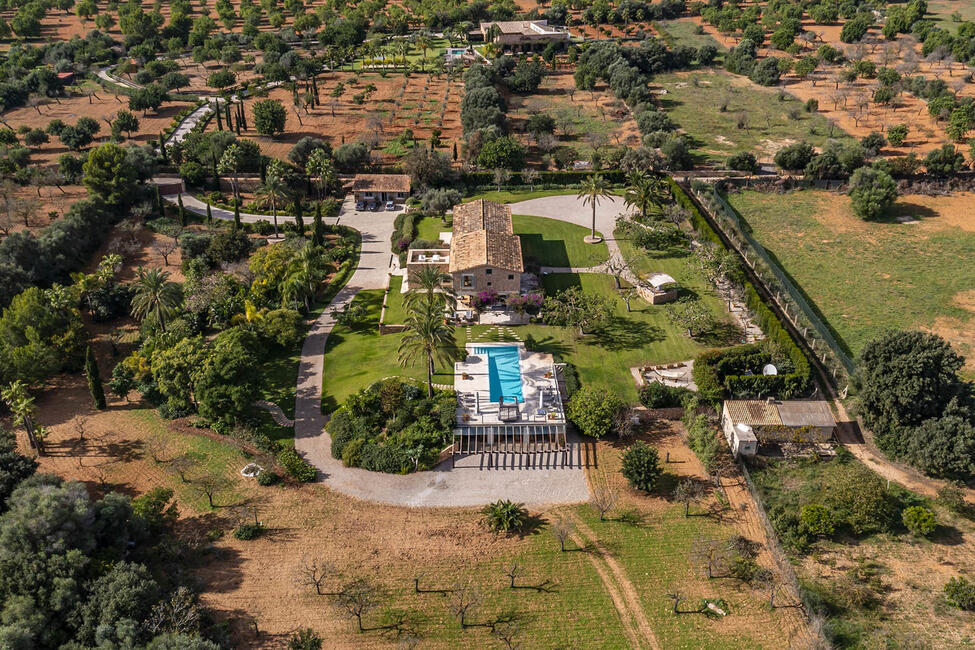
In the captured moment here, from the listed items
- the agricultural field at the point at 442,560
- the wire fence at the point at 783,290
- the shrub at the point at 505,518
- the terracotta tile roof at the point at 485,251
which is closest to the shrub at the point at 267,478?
the agricultural field at the point at 442,560

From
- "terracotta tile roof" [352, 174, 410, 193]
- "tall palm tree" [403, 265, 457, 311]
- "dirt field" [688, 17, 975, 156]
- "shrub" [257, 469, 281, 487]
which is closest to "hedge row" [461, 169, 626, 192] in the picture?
"terracotta tile roof" [352, 174, 410, 193]

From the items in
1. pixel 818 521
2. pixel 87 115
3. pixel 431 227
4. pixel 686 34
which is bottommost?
pixel 818 521

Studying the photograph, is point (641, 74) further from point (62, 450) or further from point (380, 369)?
point (62, 450)

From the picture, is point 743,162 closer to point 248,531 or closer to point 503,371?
point 503,371

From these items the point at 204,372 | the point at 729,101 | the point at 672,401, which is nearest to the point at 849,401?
the point at 672,401

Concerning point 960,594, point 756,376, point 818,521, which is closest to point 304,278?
point 756,376

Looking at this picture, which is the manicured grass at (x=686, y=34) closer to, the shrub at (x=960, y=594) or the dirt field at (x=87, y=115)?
the dirt field at (x=87, y=115)

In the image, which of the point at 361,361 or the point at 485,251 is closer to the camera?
the point at 361,361
